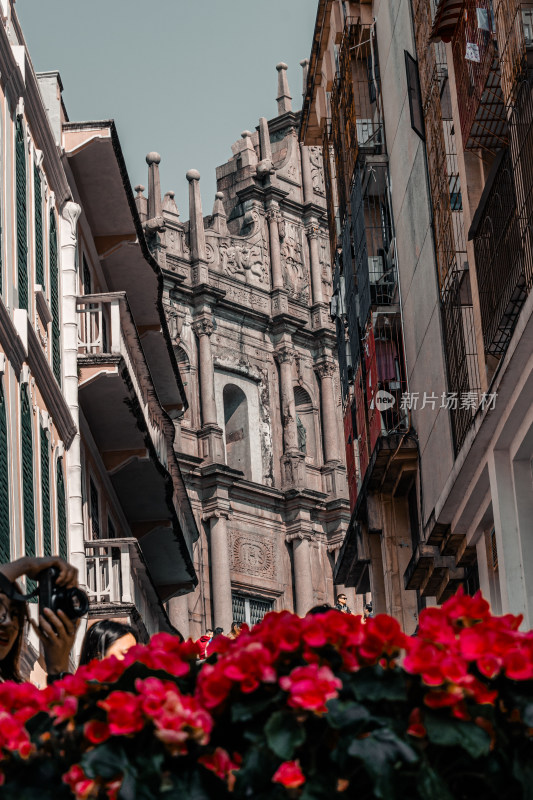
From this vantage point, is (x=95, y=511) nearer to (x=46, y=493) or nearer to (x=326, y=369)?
(x=46, y=493)

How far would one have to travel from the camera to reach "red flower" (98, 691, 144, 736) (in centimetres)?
327

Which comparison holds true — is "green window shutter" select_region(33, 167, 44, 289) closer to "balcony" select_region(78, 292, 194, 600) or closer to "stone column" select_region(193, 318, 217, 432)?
"balcony" select_region(78, 292, 194, 600)

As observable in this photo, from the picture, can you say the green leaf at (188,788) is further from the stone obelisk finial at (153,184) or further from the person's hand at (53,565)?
the stone obelisk finial at (153,184)

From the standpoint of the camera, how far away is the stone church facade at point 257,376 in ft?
135

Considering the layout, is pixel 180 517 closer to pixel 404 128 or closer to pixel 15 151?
pixel 404 128

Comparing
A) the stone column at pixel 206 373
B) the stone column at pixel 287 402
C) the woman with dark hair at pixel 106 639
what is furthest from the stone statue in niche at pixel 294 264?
the woman with dark hair at pixel 106 639

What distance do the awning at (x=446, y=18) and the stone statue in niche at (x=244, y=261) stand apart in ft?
88.2

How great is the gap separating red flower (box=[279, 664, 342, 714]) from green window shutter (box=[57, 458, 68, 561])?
1526 cm

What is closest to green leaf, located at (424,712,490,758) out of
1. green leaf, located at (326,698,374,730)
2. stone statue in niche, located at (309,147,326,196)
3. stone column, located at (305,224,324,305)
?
green leaf, located at (326,698,374,730)

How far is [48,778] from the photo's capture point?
334cm

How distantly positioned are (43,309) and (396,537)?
947 centimetres

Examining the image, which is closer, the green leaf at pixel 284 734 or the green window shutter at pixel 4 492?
the green leaf at pixel 284 734

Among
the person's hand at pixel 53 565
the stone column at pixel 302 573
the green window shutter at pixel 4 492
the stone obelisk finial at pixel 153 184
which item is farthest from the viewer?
the stone obelisk finial at pixel 153 184

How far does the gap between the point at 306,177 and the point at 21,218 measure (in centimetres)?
3211
